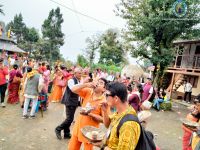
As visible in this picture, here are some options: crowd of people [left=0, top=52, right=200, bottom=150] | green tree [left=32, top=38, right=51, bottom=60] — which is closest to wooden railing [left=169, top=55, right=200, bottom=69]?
crowd of people [left=0, top=52, right=200, bottom=150]

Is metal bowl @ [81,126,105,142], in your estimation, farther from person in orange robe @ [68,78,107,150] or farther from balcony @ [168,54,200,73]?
balcony @ [168,54,200,73]

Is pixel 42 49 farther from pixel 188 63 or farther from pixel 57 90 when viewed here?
pixel 57 90

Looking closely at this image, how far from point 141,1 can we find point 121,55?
29.9m

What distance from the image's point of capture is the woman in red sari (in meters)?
11.1

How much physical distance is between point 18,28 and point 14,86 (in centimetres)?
7386

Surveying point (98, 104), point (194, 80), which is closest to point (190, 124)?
point (98, 104)

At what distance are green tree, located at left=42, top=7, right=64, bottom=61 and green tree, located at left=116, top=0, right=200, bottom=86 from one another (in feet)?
145

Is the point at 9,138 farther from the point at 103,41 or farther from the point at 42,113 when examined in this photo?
the point at 103,41

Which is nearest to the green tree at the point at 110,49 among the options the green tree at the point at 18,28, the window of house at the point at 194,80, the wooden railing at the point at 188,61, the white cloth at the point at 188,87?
the wooden railing at the point at 188,61

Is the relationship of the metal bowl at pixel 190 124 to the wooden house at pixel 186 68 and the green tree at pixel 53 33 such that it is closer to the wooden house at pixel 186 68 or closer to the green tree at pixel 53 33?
the wooden house at pixel 186 68

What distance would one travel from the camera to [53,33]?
65375 millimetres

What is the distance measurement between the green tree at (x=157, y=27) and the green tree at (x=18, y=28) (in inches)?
2413

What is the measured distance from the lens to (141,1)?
66.6 feet

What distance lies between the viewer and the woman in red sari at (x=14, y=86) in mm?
11133
